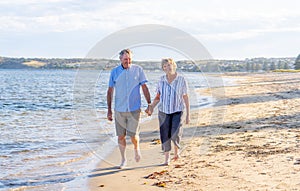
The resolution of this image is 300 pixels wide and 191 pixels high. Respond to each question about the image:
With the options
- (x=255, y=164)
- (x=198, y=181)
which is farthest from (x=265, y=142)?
(x=198, y=181)

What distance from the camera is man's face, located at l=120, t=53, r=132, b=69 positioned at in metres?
7.43

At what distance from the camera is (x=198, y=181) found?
679 centimetres

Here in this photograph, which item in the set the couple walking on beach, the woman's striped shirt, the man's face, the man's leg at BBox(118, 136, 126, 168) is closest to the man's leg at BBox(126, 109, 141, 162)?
the couple walking on beach

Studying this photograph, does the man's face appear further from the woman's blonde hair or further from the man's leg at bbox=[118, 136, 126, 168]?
the man's leg at bbox=[118, 136, 126, 168]

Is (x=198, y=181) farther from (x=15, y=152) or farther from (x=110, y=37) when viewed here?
(x=15, y=152)

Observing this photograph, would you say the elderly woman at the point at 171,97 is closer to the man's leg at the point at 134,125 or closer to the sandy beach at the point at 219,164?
the man's leg at the point at 134,125

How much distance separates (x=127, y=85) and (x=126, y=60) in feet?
1.43

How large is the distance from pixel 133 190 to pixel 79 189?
Result: 89cm

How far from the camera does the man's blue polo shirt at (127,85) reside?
7.55 metres

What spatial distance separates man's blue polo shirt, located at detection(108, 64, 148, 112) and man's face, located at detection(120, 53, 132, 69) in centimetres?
7

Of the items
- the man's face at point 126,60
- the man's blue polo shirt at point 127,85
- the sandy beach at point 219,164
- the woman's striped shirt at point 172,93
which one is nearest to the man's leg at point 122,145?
the sandy beach at point 219,164

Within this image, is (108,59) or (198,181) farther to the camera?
(108,59)

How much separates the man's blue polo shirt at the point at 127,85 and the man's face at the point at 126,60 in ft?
0.23

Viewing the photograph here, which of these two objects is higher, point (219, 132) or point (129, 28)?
point (129, 28)
